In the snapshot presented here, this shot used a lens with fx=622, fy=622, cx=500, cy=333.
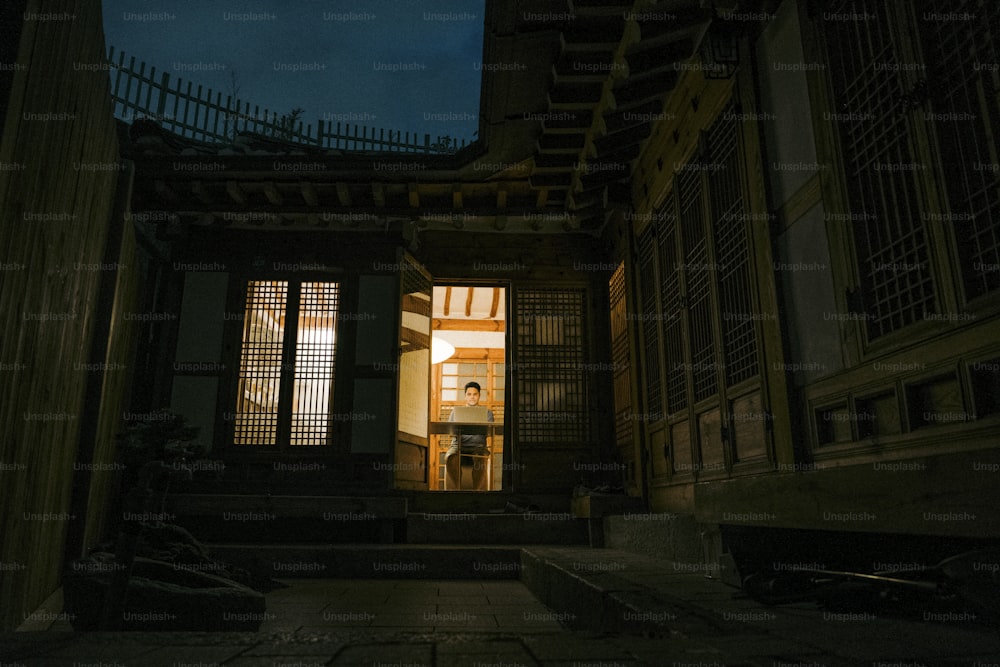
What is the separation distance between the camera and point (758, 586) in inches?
103

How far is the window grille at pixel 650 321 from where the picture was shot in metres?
6.93

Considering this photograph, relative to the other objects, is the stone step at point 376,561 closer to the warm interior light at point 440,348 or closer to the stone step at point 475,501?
the stone step at point 475,501

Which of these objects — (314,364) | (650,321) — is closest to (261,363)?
(314,364)

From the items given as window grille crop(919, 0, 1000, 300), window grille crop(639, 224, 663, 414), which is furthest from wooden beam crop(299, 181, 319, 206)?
window grille crop(919, 0, 1000, 300)

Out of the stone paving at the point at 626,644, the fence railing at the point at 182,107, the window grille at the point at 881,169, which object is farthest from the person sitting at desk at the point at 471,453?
the window grille at the point at 881,169

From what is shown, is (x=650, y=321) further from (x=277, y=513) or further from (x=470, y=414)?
(x=277, y=513)

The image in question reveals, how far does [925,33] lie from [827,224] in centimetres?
107

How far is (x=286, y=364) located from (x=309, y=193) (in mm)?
2363

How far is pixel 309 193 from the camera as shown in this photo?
841 centimetres

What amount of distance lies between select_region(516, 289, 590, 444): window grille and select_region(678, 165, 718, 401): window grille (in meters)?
3.17

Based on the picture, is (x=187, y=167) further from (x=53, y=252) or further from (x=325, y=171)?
(x=53, y=252)

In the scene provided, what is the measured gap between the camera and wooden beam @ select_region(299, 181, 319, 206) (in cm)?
823

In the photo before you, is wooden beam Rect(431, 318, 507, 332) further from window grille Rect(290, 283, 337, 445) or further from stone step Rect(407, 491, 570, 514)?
stone step Rect(407, 491, 570, 514)

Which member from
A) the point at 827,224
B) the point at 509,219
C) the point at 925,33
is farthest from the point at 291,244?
the point at 925,33
